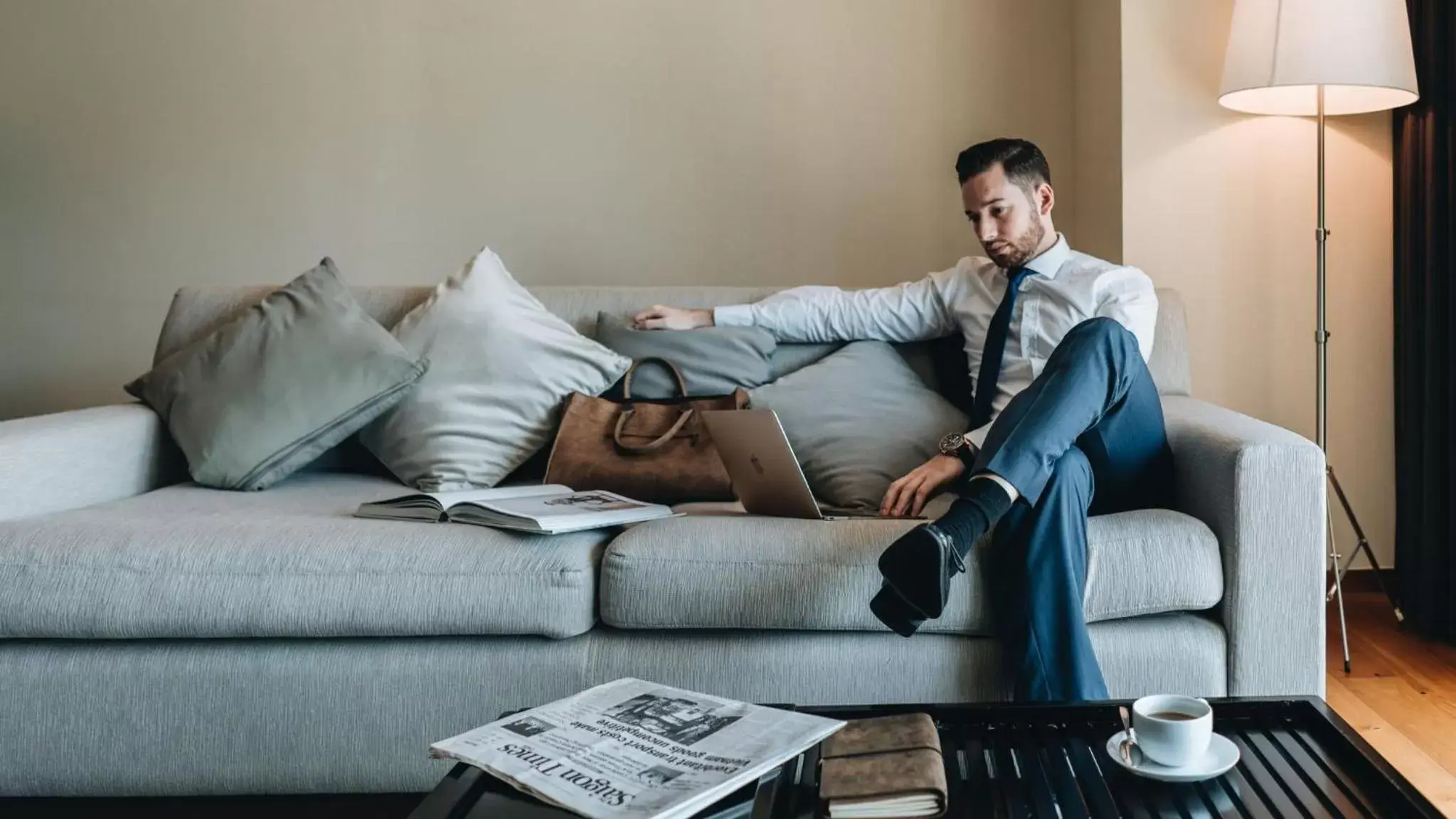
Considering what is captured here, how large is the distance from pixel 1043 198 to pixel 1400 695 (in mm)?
1224

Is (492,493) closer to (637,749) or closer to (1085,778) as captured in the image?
(637,749)

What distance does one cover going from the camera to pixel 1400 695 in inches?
86.3

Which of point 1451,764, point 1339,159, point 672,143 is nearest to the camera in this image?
point 1451,764

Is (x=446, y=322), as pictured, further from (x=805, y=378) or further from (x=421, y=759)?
(x=421, y=759)

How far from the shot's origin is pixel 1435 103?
2.48 metres

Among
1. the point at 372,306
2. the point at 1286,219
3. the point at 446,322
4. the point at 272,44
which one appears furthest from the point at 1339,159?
the point at 272,44

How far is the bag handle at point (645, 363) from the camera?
2.28 m

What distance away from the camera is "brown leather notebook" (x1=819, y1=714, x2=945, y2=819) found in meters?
0.91

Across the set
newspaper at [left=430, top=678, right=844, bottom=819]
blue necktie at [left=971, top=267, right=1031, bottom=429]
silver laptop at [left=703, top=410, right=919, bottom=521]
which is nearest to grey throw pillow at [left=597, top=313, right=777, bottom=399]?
silver laptop at [left=703, top=410, right=919, bottom=521]

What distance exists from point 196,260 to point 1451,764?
3490 mm

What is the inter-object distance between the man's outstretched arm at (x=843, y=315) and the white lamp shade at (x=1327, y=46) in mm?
843

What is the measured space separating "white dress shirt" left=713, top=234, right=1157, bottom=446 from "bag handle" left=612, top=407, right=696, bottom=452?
328 millimetres

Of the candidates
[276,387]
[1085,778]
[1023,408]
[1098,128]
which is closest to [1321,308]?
[1098,128]

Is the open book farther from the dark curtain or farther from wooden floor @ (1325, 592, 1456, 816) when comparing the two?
the dark curtain
